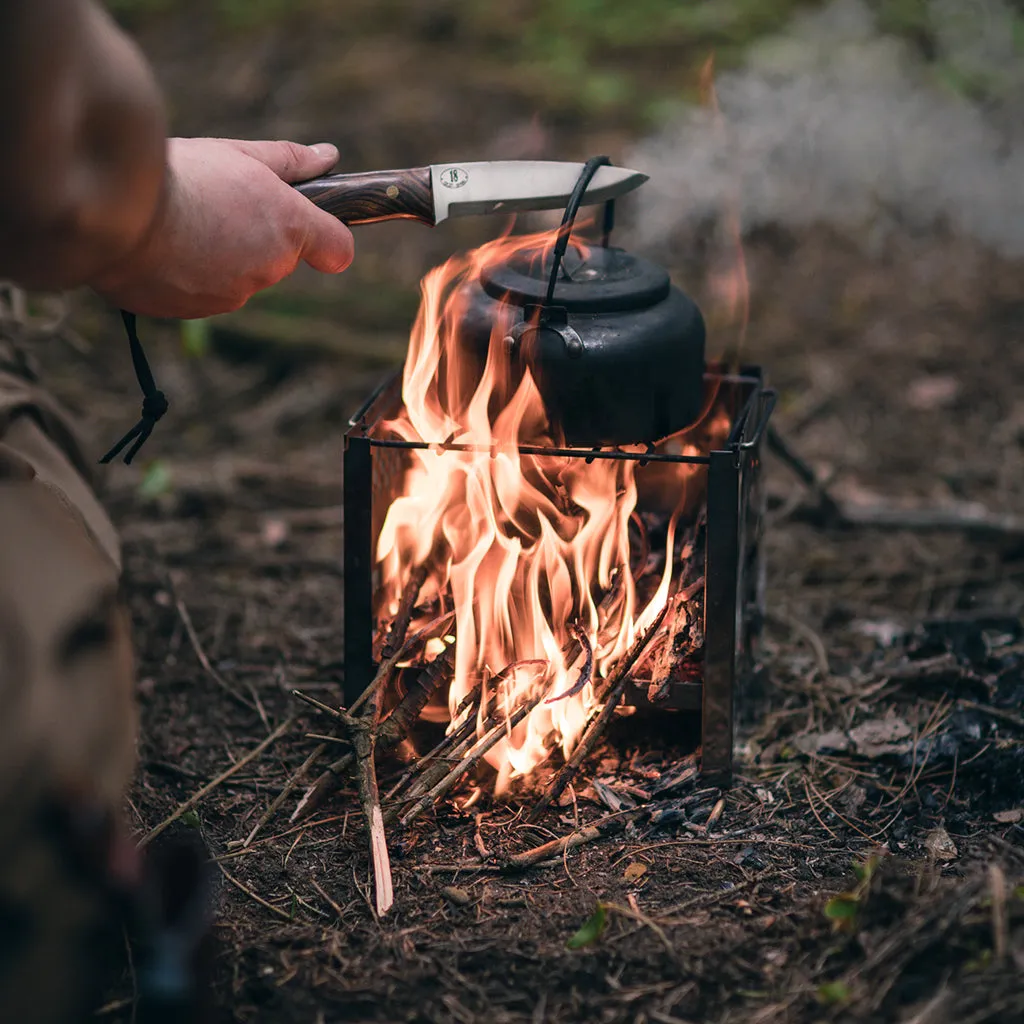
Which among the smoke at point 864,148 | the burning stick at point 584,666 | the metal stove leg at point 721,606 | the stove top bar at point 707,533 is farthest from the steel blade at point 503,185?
the smoke at point 864,148

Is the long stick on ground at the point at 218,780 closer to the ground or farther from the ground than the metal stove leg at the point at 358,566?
closer to the ground

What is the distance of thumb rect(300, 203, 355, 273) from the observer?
247 cm

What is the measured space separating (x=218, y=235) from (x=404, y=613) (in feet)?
3.38

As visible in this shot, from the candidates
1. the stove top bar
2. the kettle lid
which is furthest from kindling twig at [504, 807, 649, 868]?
the kettle lid

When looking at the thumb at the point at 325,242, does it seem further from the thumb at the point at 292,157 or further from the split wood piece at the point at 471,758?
the split wood piece at the point at 471,758

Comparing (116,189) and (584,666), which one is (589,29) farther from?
(116,189)

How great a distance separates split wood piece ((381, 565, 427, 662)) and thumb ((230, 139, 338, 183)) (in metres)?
0.97

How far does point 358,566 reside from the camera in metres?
2.83

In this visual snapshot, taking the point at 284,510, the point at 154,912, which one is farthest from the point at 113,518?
the point at 154,912

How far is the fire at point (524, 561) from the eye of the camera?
280 cm

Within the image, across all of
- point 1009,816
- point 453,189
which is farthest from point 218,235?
point 1009,816

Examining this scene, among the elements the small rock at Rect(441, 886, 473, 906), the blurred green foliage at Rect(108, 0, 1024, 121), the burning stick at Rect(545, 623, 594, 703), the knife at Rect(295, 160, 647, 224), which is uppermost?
the knife at Rect(295, 160, 647, 224)

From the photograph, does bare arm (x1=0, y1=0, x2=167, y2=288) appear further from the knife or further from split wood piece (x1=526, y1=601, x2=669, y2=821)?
split wood piece (x1=526, y1=601, x2=669, y2=821)

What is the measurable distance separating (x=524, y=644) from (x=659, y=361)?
2.48ft
